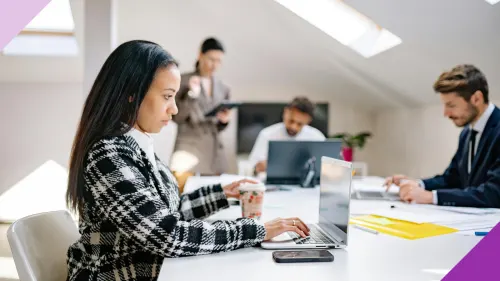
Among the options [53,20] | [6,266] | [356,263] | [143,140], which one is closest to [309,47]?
[53,20]

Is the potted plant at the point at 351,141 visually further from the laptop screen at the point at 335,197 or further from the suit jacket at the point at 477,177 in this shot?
the laptop screen at the point at 335,197

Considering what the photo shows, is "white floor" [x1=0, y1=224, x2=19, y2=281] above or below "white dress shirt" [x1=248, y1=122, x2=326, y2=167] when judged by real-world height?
below

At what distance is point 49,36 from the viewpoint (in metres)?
4.70

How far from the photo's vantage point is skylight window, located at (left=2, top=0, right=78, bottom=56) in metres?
4.59

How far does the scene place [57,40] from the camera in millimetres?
4711

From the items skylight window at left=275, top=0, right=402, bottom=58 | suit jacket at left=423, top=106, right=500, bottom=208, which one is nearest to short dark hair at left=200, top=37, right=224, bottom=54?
skylight window at left=275, top=0, right=402, bottom=58

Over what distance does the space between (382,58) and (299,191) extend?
2.36m

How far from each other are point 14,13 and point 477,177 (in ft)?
7.91

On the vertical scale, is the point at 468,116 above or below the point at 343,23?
below

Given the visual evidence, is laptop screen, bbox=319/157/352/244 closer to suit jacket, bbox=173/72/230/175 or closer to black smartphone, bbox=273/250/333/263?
black smartphone, bbox=273/250/333/263

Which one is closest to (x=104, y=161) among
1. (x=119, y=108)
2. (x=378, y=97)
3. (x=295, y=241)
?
(x=119, y=108)

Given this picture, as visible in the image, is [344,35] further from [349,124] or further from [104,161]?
[104,161]

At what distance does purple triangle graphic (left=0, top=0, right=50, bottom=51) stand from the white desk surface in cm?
194

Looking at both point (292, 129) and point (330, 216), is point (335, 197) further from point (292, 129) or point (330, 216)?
point (292, 129)
